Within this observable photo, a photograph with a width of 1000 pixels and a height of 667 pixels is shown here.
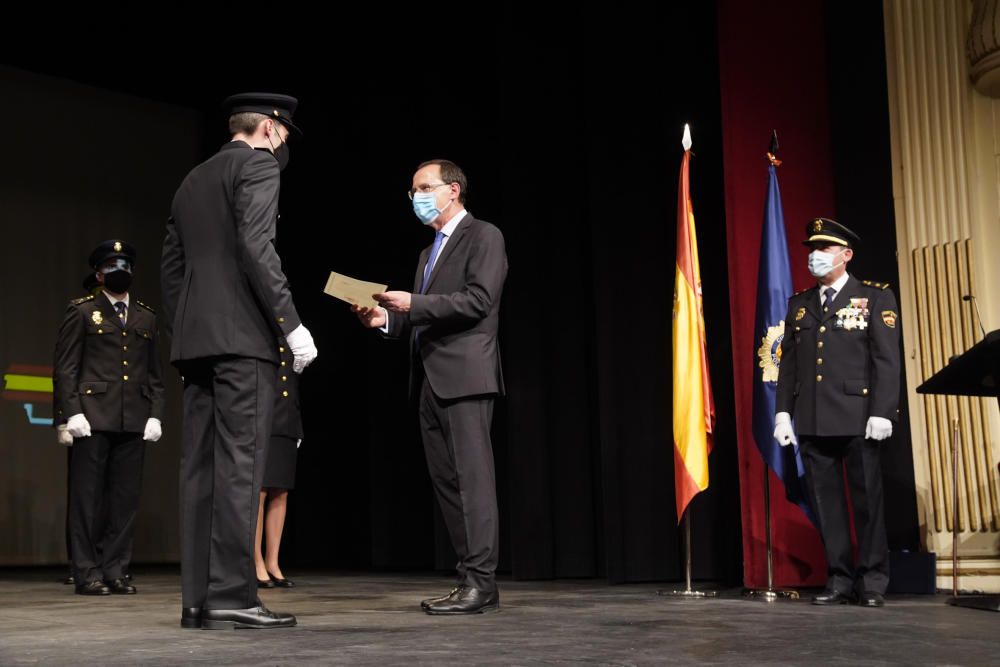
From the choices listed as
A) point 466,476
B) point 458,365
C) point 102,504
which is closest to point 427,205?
point 458,365

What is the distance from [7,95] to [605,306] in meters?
5.21

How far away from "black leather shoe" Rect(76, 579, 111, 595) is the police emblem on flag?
2.91 meters

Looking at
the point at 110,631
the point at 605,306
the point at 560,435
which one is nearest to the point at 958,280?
the point at 605,306

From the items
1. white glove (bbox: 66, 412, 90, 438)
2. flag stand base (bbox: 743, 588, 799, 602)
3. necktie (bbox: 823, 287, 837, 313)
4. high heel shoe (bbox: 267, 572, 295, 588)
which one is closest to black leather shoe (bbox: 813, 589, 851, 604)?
flag stand base (bbox: 743, 588, 799, 602)

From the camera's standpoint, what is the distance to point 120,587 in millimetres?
4836

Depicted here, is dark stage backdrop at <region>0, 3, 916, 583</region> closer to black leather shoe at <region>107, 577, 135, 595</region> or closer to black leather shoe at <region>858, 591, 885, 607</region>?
black leather shoe at <region>858, 591, 885, 607</region>

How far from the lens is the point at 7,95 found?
27.0 feet

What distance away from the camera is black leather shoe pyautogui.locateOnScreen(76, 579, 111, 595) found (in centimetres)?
478

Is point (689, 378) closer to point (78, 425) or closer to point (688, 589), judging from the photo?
point (688, 589)

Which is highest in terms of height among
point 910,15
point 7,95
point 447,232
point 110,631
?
point 7,95

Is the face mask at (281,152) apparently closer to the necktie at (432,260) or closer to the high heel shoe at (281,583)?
the necktie at (432,260)

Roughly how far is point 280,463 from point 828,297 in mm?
2498

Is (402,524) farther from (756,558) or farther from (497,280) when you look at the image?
(497,280)

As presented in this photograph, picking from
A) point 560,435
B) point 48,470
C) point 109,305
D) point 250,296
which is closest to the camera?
point 250,296
